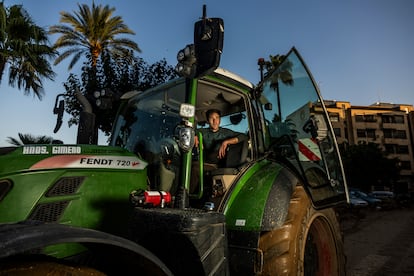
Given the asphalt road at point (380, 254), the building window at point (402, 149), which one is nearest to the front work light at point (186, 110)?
the asphalt road at point (380, 254)

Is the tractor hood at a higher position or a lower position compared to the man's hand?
lower

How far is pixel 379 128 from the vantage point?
2404 inches


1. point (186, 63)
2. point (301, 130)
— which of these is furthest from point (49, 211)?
point (301, 130)

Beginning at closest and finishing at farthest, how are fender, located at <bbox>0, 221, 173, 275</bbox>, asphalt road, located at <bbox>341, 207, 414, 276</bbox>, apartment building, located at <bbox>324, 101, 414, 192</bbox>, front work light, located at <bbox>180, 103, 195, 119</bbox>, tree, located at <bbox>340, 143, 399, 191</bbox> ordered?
fender, located at <bbox>0, 221, 173, 275</bbox>
front work light, located at <bbox>180, 103, 195, 119</bbox>
asphalt road, located at <bbox>341, 207, 414, 276</bbox>
tree, located at <bbox>340, 143, 399, 191</bbox>
apartment building, located at <bbox>324, 101, 414, 192</bbox>

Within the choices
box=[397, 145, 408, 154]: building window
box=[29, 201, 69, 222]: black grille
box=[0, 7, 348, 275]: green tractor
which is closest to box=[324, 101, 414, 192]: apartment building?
box=[397, 145, 408, 154]: building window

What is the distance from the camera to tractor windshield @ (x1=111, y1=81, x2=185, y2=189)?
2863mm

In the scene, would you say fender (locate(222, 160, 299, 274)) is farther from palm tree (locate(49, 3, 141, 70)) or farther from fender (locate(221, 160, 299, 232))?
palm tree (locate(49, 3, 141, 70))

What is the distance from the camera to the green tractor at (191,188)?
1.65 m

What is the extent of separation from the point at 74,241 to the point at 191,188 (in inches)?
Result: 66.0

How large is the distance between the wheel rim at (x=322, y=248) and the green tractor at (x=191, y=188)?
0.01m

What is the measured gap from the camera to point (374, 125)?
6081 centimetres

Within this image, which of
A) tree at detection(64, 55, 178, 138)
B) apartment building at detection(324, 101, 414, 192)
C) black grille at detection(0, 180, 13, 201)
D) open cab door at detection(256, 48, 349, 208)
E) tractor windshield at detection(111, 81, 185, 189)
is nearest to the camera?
black grille at detection(0, 180, 13, 201)

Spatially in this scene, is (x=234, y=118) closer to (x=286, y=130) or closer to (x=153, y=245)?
(x=286, y=130)

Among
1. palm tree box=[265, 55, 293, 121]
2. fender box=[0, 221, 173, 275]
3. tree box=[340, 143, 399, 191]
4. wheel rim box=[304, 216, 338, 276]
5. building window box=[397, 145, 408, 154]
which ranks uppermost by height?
building window box=[397, 145, 408, 154]
